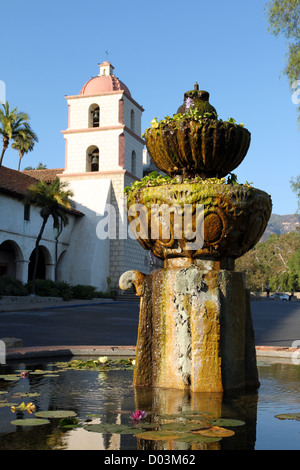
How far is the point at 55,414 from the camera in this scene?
336 centimetres

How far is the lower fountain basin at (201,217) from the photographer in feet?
14.3

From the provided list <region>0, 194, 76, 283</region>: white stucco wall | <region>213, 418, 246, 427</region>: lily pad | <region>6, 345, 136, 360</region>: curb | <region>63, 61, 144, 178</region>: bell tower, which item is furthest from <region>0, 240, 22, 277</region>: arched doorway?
<region>213, 418, 246, 427</region>: lily pad

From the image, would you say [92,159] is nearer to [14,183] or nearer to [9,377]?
[14,183]

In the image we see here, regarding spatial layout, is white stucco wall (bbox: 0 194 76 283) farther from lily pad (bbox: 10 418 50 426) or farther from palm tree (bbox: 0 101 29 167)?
lily pad (bbox: 10 418 50 426)

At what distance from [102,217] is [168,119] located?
2975 centimetres

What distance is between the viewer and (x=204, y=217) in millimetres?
4359

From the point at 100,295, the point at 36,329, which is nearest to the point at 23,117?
the point at 100,295

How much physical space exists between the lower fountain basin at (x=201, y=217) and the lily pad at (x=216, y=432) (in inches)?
71.4

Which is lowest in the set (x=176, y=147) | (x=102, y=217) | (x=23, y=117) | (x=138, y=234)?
(x=138, y=234)

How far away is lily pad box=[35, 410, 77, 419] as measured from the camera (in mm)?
3312

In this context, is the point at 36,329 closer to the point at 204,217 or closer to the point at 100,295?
the point at 204,217

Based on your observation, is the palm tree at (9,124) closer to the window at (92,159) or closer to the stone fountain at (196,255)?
the window at (92,159)

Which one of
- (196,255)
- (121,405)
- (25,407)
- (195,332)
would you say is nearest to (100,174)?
(196,255)
